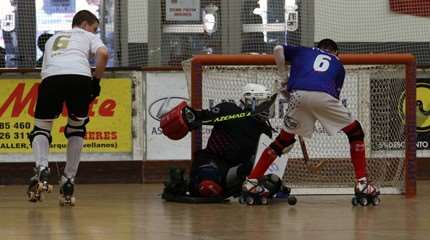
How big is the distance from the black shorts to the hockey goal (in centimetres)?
123

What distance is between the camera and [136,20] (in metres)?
12.1

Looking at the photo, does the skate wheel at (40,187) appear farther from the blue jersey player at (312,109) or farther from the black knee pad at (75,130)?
the blue jersey player at (312,109)

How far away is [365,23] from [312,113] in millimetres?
4062

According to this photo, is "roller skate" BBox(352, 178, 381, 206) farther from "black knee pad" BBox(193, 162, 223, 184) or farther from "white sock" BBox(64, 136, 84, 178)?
"white sock" BBox(64, 136, 84, 178)

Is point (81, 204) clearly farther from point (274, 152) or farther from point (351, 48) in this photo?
point (351, 48)

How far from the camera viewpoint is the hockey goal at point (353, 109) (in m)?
9.67

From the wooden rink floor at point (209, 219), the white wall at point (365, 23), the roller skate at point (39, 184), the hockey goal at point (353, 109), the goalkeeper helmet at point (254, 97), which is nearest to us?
the wooden rink floor at point (209, 219)

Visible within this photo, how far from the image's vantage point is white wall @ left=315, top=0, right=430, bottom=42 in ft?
40.5

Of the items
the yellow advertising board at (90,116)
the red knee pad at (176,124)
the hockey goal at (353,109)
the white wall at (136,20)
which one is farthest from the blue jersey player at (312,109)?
the white wall at (136,20)

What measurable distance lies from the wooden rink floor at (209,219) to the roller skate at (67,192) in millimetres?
114

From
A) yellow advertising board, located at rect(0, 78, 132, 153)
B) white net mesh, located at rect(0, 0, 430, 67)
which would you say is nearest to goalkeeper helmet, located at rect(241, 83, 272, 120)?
yellow advertising board, located at rect(0, 78, 132, 153)

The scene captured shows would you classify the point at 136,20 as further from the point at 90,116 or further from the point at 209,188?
the point at 209,188

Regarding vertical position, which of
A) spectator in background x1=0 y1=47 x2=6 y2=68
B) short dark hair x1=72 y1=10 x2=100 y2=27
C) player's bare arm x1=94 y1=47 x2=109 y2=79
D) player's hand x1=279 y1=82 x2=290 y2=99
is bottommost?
player's hand x1=279 y1=82 x2=290 y2=99

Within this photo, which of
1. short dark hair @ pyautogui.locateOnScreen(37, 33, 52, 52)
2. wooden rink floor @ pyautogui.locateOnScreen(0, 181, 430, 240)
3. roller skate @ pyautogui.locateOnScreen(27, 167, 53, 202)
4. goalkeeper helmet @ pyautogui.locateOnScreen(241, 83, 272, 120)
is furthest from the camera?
short dark hair @ pyautogui.locateOnScreen(37, 33, 52, 52)
